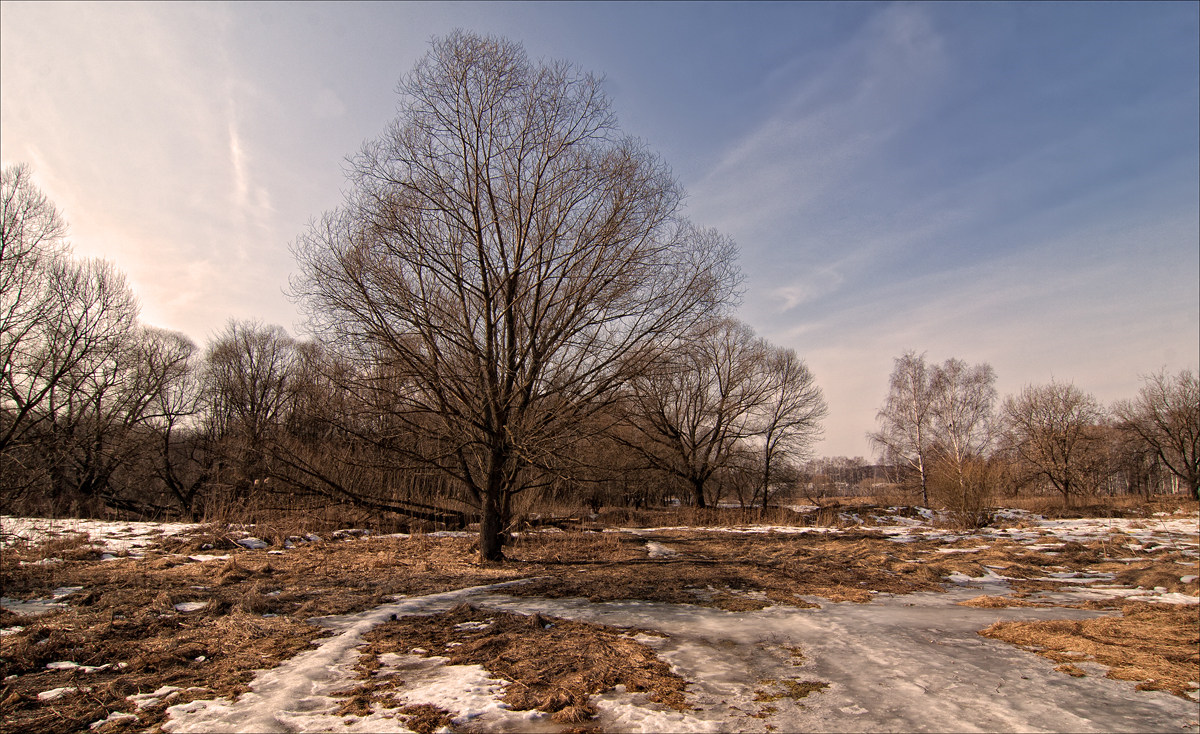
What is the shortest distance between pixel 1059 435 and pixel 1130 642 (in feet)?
119

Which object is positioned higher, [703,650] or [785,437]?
[785,437]

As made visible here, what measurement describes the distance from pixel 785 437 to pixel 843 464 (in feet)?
383

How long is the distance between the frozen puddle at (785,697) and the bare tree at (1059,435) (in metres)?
35.5

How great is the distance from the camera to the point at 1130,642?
4820mm

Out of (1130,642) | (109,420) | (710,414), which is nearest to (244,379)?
(109,420)

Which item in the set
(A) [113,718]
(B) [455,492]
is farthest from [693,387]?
(A) [113,718]

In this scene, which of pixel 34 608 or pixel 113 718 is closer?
pixel 113 718

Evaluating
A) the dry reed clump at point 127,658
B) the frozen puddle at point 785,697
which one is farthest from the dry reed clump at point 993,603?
the dry reed clump at point 127,658

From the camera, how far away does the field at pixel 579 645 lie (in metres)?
3.24

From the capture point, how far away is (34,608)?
222 inches

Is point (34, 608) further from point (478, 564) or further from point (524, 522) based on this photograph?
point (524, 522)

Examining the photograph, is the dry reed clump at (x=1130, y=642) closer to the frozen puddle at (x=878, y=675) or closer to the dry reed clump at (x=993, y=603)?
the frozen puddle at (x=878, y=675)

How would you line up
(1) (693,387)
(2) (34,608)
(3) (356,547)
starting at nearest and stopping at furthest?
(2) (34,608) → (3) (356,547) → (1) (693,387)

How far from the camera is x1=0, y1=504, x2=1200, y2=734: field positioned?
3.24m
